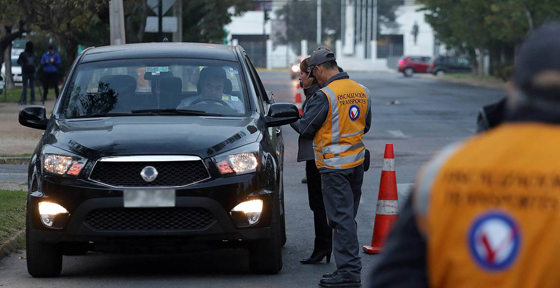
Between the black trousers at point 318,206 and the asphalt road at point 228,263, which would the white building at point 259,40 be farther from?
the black trousers at point 318,206

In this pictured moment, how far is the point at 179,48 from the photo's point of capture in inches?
353

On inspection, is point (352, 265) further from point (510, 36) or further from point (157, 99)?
point (510, 36)

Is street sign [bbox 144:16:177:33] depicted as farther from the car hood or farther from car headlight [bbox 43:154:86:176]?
car headlight [bbox 43:154:86:176]

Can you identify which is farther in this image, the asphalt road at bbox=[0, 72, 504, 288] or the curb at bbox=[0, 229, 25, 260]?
the curb at bbox=[0, 229, 25, 260]

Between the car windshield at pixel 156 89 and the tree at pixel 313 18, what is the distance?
360ft

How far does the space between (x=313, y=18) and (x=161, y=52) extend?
11430cm

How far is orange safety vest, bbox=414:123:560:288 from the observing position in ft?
7.48

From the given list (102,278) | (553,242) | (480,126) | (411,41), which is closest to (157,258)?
(102,278)

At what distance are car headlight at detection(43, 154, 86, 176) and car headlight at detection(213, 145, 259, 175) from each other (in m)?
0.91

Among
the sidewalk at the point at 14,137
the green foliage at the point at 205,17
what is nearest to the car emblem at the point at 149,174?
the sidewalk at the point at 14,137

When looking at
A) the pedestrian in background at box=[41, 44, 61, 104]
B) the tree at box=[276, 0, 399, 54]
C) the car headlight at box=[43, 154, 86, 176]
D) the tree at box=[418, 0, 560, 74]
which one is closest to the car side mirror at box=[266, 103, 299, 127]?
the car headlight at box=[43, 154, 86, 176]

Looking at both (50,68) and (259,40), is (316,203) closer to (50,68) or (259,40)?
(50,68)

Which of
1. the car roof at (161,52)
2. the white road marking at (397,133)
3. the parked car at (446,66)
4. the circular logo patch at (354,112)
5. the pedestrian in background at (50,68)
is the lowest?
the parked car at (446,66)

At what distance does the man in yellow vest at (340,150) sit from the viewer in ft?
23.9
